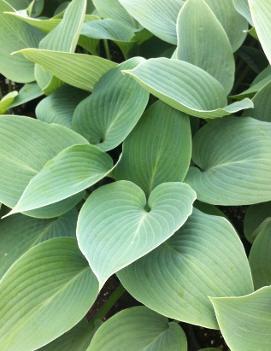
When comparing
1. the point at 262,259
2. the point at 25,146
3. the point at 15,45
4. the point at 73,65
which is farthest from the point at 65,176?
the point at 15,45

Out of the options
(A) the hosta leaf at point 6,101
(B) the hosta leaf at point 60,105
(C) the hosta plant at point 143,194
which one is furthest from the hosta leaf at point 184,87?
(A) the hosta leaf at point 6,101

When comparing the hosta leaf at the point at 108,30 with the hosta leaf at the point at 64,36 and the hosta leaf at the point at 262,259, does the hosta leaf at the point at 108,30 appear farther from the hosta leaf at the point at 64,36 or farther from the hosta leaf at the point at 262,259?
the hosta leaf at the point at 262,259

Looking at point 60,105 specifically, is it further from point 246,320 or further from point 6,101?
point 246,320

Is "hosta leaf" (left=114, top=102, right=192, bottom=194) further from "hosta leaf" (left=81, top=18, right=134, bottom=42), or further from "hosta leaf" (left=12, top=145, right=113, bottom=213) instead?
"hosta leaf" (left=81, top=18, right=134, bottom=42)

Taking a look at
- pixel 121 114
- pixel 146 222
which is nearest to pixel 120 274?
pixel 146 222

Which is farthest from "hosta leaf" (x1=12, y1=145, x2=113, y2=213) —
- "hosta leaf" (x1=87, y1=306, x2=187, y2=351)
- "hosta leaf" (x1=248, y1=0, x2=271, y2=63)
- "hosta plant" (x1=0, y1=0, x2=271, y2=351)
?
"hosta leaf" (x1=248, y1=0, x2=271, y2=63)

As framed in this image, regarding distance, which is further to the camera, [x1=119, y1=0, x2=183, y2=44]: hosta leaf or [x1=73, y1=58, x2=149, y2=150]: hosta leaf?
[x1=119, y1=0, x2=183, y2=44]: hosta leaf

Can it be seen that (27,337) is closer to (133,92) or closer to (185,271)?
(185,271)
